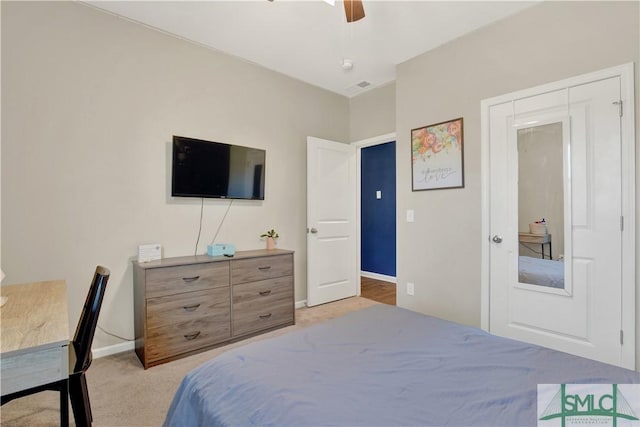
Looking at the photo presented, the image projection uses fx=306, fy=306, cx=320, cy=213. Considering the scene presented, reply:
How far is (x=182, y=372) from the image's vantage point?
231 cm

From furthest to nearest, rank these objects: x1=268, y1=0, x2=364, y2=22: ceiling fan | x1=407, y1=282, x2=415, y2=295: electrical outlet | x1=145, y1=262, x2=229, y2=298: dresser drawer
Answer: x1=407, y1=282, x2=415, y2=295: electrical outlet < x1=145, y1=262, x2=229, y2=298: dresser drawer < x1=268, y1=0, x2=364, y2=22: ceiling fan

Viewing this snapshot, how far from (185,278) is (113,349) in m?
0.90

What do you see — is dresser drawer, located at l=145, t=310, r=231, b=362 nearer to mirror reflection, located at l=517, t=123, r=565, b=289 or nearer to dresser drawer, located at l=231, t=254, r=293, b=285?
dresser drawer, located at l=231, t=254, r=293, b=285

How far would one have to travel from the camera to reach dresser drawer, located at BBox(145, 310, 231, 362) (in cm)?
239

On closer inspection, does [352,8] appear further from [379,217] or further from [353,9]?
[379,217]

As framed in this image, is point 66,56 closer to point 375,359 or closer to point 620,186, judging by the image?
point 375,359

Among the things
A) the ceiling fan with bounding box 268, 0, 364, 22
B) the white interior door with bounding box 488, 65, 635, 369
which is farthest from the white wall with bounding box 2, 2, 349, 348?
the white interior door with bounding box 488, 65, 635, 369

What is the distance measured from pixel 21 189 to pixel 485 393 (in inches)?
122

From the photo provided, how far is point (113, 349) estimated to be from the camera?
262cm

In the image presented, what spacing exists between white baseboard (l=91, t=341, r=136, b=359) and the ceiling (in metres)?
2.85

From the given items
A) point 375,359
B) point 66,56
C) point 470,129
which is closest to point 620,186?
point 470,129

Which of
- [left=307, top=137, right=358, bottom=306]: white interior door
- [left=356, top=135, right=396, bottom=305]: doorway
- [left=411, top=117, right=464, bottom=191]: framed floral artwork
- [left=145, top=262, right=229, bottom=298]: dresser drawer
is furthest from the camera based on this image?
[left=356, top=135, right=396, bottom=305]: doorway

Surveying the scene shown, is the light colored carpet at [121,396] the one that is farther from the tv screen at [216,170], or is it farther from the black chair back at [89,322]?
the tv screen at [216,170]

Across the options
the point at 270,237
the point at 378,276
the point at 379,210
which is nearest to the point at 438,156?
the point at 270,237
